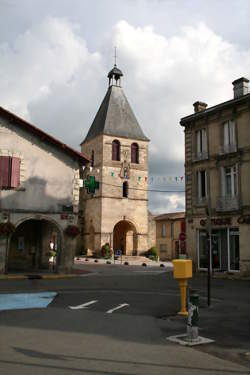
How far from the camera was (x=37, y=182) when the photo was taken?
2028cm

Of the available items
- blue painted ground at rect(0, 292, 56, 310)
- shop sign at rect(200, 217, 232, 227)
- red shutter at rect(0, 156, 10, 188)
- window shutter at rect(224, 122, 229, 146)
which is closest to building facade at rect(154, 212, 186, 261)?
shop sign at rect(200, 217, 232, 227)

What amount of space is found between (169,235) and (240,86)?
27.2m

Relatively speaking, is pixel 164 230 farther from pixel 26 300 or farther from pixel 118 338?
pixel 118 338

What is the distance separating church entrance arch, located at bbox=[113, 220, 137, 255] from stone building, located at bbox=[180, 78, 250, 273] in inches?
844

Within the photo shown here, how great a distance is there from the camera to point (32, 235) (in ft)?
77.1

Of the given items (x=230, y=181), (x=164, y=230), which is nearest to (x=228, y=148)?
(x=230, y=181)

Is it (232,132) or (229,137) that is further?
(229,137)

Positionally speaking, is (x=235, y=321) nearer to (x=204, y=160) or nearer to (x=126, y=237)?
(x=204, y=160)

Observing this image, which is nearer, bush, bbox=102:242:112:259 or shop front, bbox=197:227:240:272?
shop front, bbox=197:227:240:272

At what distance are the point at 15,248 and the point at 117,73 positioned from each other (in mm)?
31934

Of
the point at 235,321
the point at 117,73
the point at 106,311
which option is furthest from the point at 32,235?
the point at 117,73

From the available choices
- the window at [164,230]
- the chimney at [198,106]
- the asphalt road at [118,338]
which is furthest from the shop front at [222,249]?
the window at [164,230]

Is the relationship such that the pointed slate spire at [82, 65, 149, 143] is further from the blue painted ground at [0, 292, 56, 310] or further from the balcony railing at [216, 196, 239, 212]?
the blue painted ground at [0, 292, 56, 310]

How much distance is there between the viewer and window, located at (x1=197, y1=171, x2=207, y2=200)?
21984 millimetres
